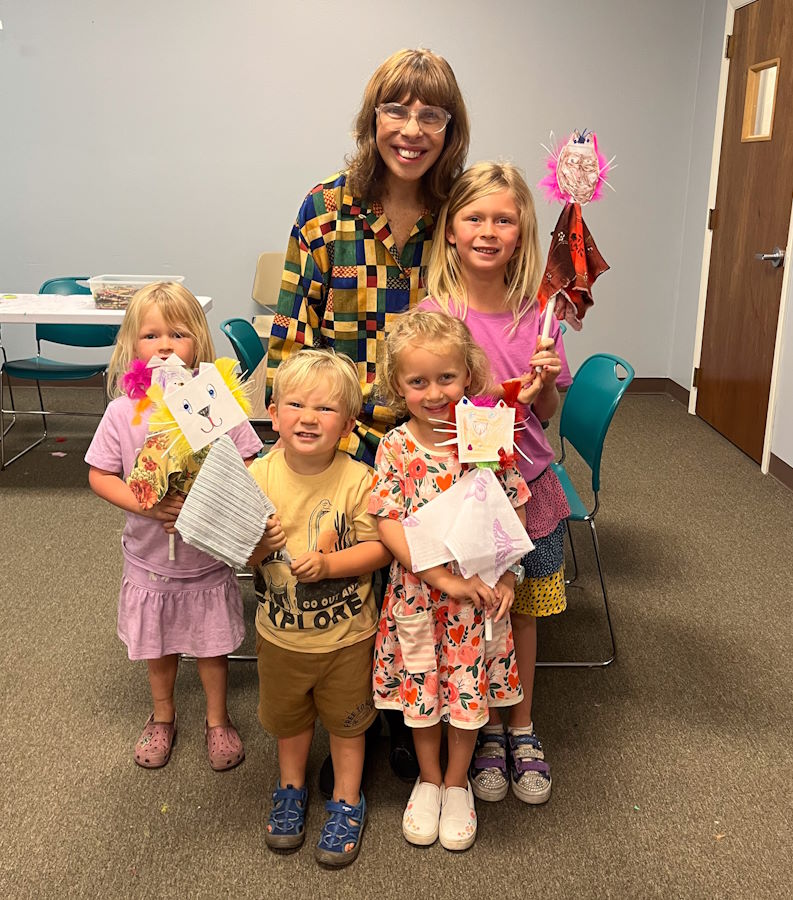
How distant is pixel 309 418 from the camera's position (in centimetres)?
156

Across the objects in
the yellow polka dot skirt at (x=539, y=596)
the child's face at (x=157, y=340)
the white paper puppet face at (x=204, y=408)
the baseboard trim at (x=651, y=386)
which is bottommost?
the baseboard trim at (x=651, y=386)

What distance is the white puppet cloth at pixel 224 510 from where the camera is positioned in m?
1.51

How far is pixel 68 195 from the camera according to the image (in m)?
5.01

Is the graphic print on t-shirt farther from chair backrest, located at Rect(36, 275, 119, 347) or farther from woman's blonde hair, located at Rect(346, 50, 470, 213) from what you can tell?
chair backrest, located at Rect(36, 275, 119, 347)

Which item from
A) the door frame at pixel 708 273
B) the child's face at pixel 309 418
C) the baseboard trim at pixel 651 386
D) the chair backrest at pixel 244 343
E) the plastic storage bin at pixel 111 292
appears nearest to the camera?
the child's face at pixel 309 418

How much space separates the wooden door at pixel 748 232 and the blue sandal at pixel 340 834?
3031 mm

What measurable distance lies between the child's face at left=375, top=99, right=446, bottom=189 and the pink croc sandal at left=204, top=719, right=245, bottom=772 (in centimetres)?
130

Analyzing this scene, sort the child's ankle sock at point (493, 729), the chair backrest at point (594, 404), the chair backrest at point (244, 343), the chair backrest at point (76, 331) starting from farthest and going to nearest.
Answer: the chair backrest at point (76, 331)
the chair backrest at point (244, 343)
the chair backrest at point (594, 404)
the child's ankle sock at point (493, 729)

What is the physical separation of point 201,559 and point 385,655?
1.53 feet

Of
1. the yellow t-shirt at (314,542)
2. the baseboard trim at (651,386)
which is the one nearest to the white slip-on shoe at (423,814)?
the yellow t-shirt at (314,542)

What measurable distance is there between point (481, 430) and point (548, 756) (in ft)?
3.04

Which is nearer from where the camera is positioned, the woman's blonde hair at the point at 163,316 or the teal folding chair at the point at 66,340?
the woman's blonde hair at the point at 163,316

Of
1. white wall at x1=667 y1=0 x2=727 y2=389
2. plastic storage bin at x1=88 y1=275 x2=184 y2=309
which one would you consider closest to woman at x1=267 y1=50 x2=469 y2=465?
plastic storage bin at x1=88 y1=275 x2=184 y2=309

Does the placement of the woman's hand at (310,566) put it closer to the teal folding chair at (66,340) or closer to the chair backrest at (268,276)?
the teal folding chair at (66,340)
